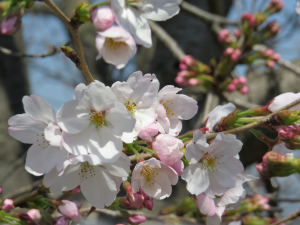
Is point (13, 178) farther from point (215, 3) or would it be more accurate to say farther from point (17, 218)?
point (215, 3)

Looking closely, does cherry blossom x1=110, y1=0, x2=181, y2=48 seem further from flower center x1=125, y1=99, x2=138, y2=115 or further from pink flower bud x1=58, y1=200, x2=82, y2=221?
pink flower bud x1=58, y1=200, x2=82, y2=221

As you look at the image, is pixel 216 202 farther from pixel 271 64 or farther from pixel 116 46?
pixel 271 64

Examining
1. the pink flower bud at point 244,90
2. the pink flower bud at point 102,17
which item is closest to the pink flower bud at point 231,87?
the pink flower bud at point 244,90

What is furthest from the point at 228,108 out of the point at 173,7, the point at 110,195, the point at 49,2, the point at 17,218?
the point at 17,218

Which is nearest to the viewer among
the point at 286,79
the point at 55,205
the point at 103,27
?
the point at 103,27

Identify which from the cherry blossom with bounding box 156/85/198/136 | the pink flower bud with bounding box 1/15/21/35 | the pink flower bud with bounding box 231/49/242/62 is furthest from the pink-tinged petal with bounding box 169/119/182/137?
the pink flower bud with bounding box 231/49/242/62

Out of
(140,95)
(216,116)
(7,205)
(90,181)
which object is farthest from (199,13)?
(7,205)

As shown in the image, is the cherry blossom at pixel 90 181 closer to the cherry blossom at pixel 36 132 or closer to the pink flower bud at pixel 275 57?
the cherry blossom at pixel 36 132
